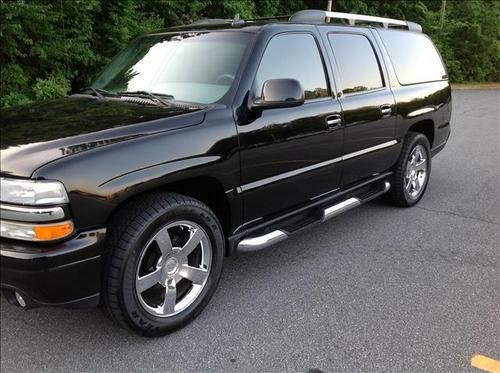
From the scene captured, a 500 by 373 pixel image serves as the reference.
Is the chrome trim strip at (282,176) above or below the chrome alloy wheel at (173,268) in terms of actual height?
above

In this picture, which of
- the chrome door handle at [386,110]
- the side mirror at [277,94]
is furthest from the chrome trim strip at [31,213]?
the chrome door handle at [386,110]

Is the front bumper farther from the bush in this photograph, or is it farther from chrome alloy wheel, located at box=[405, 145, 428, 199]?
the bush

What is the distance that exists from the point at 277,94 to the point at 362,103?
1.30 m

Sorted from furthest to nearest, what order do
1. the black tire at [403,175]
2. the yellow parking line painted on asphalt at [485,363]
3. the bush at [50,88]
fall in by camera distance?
the bush at [50,88], the black tire at [403,175], the yellow parking line painted on asphalt at [485,363]

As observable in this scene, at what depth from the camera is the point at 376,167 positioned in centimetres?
468

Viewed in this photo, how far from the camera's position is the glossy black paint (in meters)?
2.42

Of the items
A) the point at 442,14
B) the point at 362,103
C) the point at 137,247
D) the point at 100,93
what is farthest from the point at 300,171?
the point at 442,14

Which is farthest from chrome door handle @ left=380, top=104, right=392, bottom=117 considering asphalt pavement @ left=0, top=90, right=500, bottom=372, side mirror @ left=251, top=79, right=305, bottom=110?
side mirror @ left=251, top=79, right=305, bottom=110

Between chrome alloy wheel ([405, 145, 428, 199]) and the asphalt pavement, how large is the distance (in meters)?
0.60

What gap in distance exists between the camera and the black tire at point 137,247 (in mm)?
2627

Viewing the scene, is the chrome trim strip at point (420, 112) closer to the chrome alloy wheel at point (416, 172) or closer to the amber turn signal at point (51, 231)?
the chrome alloy wheel at point (416, 172)

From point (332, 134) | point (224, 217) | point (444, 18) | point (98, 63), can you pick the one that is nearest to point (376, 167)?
point (332, 134)

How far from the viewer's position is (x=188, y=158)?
2.88 metres

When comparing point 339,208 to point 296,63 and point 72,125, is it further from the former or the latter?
point 72,125
